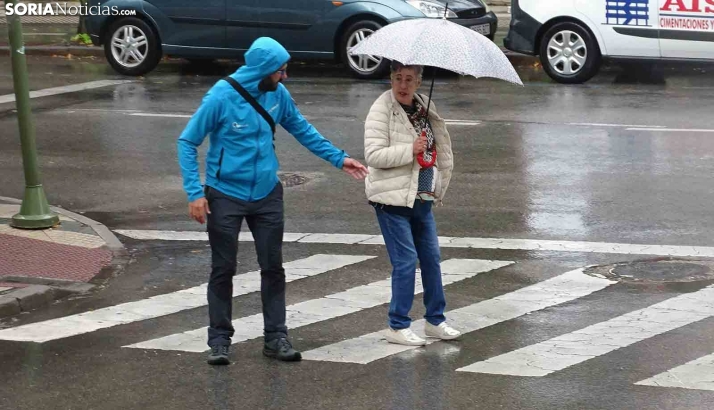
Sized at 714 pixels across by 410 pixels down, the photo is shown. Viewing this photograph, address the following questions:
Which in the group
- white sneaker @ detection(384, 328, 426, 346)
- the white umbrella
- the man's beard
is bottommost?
white sneaker @ detection(384, 328, 426, 346)

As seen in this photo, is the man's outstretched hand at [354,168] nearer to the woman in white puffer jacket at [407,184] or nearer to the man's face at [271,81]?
the woman in white puffer jacket at [407,184]

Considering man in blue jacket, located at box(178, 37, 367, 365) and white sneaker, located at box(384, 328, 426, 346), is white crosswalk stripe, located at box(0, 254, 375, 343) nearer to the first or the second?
man in blue jacket, located at box(178, 37, 367, 365)

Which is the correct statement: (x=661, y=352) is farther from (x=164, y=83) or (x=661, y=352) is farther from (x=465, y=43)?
(x=164, y=83)

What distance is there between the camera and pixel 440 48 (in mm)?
7160

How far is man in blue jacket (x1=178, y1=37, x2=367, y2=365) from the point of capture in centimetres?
711

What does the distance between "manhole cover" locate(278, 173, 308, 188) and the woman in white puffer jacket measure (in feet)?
15.5

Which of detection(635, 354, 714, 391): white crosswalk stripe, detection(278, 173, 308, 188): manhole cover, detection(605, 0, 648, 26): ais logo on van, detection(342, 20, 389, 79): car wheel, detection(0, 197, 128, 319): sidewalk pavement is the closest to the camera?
detection(635, 354, 714, 391): white crosswalk stripe

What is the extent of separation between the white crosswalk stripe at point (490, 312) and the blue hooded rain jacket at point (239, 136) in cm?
100

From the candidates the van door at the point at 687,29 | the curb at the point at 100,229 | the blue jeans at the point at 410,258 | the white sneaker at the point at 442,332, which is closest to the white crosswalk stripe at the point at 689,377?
the white sneaker at the point at 442,332

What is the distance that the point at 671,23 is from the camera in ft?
58.0

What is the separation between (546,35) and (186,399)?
12.7m

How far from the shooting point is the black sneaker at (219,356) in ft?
23.6

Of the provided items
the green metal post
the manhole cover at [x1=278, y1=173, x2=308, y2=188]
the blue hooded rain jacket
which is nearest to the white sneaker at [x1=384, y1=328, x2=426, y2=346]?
the blue hooded rain jacket

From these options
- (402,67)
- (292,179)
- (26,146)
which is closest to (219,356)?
(402,67)
